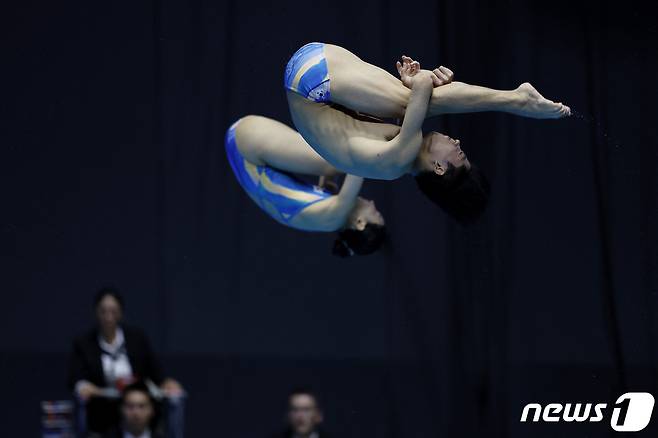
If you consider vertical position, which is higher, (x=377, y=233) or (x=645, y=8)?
A: (x=645, y=8)

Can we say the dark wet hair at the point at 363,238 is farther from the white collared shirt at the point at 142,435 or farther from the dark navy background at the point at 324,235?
the dark navy background at the point at 324,235

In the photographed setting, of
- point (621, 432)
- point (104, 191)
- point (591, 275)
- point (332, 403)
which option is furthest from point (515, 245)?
point (104, 191)

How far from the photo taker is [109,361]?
5105mm

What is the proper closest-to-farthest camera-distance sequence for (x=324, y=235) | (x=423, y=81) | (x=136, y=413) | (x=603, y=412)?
1. (x=423, y=81)
2. (x=136, y=413)
3. (x=603, y=412)
4. (x=324, y=235)

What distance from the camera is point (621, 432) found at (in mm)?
5473

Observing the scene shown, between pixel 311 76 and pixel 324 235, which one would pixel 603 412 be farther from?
pixel 311 76

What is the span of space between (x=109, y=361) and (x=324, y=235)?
1.91m

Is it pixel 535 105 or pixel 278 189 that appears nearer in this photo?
pixel 535 105

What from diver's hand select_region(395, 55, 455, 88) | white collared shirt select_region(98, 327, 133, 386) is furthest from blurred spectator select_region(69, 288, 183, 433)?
diver's hand select_region(395, 55, 455, 88)

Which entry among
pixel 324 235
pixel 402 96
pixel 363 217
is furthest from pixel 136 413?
pixel 324 235

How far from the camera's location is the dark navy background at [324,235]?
564 centimetres

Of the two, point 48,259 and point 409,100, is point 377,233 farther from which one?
point 48,259

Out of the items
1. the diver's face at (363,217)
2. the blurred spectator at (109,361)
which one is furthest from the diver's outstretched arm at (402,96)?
the blurred spectator at (109,361)

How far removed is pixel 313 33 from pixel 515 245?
1.51m
